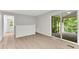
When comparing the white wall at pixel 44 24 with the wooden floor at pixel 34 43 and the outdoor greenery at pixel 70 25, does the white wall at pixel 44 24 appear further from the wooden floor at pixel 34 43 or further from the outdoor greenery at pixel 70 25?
the outdoor greenery at pixel 70 25

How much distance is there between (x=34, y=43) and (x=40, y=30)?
439 millimetres

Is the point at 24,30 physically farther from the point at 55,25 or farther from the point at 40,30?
the point at 55,25

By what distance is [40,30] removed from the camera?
2.68 m

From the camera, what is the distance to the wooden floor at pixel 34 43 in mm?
2488

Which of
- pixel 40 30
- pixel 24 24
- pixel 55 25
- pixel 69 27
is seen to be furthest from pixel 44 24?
pixel 69 27

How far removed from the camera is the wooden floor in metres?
2.49

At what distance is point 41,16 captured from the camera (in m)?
2.55

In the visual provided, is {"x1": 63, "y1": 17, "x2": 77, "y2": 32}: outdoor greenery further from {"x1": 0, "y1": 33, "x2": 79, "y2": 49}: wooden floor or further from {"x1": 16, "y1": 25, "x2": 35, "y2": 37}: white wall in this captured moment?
{"x1": 16, "y1": 25, "x2": 35, "y2": 37}: white wall

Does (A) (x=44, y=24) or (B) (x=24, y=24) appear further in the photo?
(A) (x=44, y=24)

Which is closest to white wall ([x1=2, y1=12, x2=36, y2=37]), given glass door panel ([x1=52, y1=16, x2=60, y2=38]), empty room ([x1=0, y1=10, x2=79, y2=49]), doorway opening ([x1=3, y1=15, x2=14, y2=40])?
empty room ([x1=0, y1=10, x2=79, y2=49])
